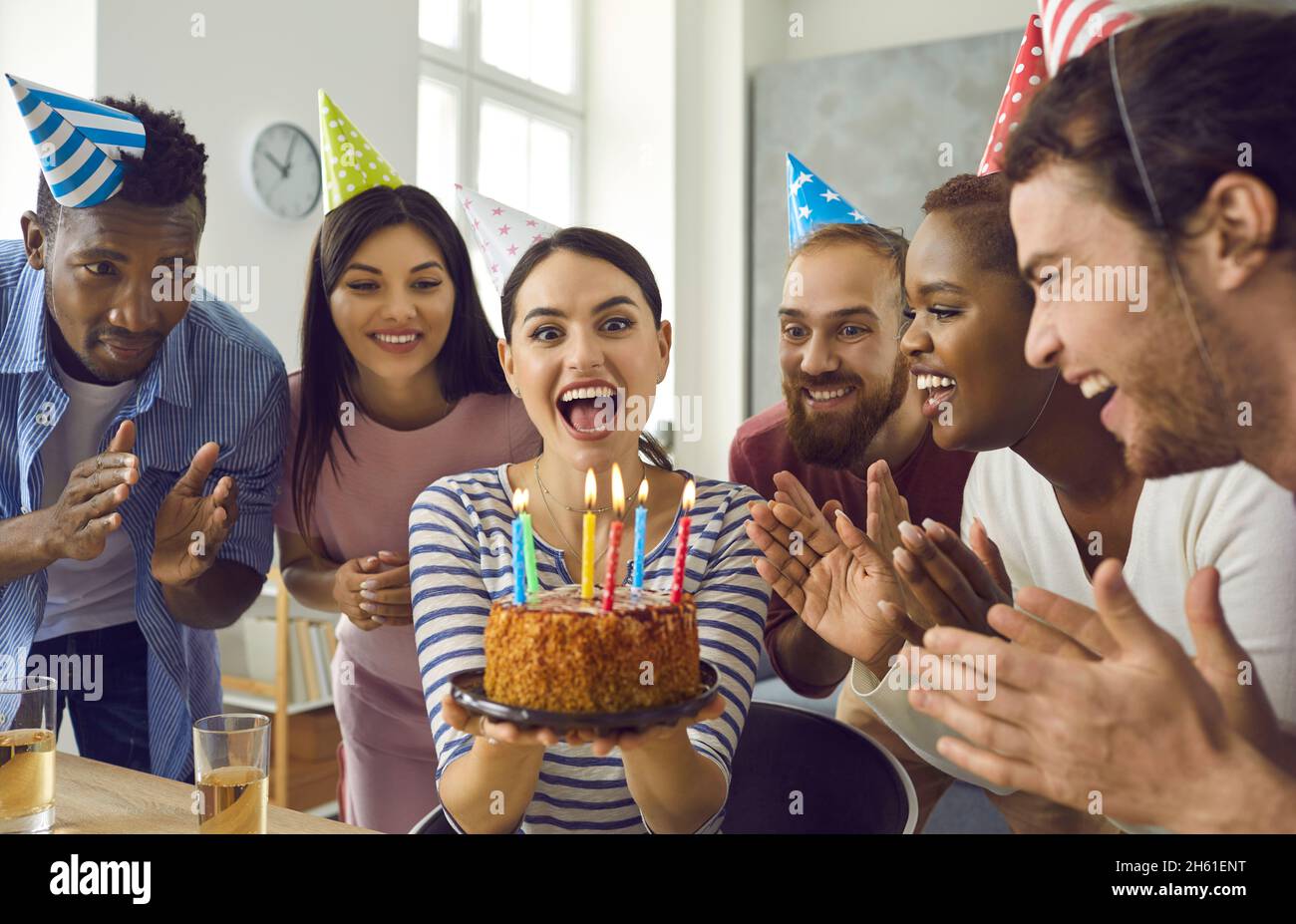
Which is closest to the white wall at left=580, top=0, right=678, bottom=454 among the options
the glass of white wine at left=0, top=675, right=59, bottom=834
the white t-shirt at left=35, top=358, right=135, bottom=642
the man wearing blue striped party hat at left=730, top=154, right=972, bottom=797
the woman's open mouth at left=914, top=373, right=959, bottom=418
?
the man wearing blue striped party hat at left=730, top=154, right=972, bottom=797

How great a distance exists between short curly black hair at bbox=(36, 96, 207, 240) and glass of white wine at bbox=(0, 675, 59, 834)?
0.83 metres

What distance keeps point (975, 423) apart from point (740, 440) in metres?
0.35

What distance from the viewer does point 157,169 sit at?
1.82m

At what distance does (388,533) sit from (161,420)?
0.44 meters

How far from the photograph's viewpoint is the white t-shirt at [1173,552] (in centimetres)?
109

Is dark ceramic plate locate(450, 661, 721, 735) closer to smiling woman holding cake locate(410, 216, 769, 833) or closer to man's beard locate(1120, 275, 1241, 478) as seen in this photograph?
smiling woman holding cake locate(410, 216, 769, 833)

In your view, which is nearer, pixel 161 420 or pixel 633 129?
pixel 161 420

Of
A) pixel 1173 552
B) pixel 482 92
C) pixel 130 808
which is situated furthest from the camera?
pixel 482 92

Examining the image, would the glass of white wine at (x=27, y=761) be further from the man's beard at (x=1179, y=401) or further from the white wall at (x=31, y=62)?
the man's beard at (x=1179, y=401)

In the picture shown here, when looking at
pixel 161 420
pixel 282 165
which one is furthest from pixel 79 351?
pixel 282 165

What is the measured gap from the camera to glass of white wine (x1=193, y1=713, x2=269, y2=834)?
1.27 m

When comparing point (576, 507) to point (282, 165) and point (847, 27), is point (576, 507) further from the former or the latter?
point (282, 165)

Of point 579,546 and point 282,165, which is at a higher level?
point 282,165
